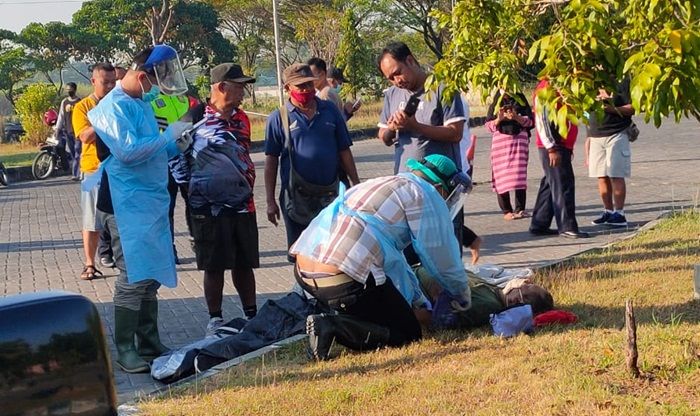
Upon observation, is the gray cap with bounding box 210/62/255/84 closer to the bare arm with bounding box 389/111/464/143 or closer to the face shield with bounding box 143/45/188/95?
the face shield with bounding box 143/45/188/95

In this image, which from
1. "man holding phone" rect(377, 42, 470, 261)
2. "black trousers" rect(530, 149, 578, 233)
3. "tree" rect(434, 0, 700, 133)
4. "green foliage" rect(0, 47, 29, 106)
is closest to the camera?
"tree" rect(434, 0, 700, 133)

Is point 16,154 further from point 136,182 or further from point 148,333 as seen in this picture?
point 136,182

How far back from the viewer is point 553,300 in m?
7.06

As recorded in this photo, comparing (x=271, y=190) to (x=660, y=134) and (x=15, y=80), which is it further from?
(x=15, y=80)

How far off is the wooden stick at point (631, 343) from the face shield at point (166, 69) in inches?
124

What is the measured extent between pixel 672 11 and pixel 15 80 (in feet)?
137

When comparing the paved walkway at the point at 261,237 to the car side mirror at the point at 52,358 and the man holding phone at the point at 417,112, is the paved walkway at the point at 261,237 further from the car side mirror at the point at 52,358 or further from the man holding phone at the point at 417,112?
the car side mirror at the point at 52,358

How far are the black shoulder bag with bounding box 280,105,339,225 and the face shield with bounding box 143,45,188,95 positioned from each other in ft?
3.03

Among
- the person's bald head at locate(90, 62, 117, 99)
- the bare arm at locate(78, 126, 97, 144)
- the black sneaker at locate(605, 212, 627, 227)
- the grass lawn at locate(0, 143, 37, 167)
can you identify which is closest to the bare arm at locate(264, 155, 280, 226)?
the bare arm at locate(78, 126, 97, 144)

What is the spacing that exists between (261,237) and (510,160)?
9.75ft

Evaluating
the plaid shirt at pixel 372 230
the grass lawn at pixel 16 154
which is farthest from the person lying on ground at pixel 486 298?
the grass lawn at pixel 16 154

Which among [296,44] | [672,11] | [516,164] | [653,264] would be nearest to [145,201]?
[672,11]

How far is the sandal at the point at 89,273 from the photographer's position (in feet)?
31.2

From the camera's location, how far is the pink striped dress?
1191cm
